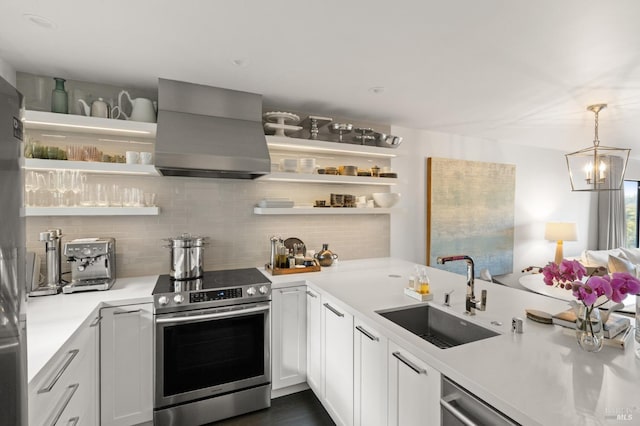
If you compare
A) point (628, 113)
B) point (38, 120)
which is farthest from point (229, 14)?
point (628, 113)

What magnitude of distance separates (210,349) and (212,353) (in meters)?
0.03

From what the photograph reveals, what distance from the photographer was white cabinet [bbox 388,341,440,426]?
120 cm

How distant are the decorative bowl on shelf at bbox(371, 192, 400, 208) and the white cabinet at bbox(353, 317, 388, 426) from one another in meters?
1.70

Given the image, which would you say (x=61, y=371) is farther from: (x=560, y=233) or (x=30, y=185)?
(x=560, y=233)

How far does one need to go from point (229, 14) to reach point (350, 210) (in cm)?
197

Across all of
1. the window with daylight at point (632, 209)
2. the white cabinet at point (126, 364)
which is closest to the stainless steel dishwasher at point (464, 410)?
the white cabinet at point (126, 364)

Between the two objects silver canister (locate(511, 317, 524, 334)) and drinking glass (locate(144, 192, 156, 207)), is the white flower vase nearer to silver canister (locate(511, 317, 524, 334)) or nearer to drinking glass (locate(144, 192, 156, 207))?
silver canister (locate(511, 317, 524, 334))

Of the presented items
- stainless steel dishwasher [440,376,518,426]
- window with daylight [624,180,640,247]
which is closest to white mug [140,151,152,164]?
stainless steel dishwasher [440,376,518,426]

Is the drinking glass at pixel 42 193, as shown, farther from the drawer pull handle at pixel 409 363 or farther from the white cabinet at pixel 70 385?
the drawer pull handle at pixel 409 363

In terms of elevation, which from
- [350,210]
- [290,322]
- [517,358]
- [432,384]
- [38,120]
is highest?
[38,120]

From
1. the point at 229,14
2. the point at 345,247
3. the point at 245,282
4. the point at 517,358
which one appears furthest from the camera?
the point at 345,247

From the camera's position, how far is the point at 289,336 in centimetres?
240

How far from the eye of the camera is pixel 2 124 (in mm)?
635

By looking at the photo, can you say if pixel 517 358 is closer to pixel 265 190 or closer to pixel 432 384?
pixel 432 384
